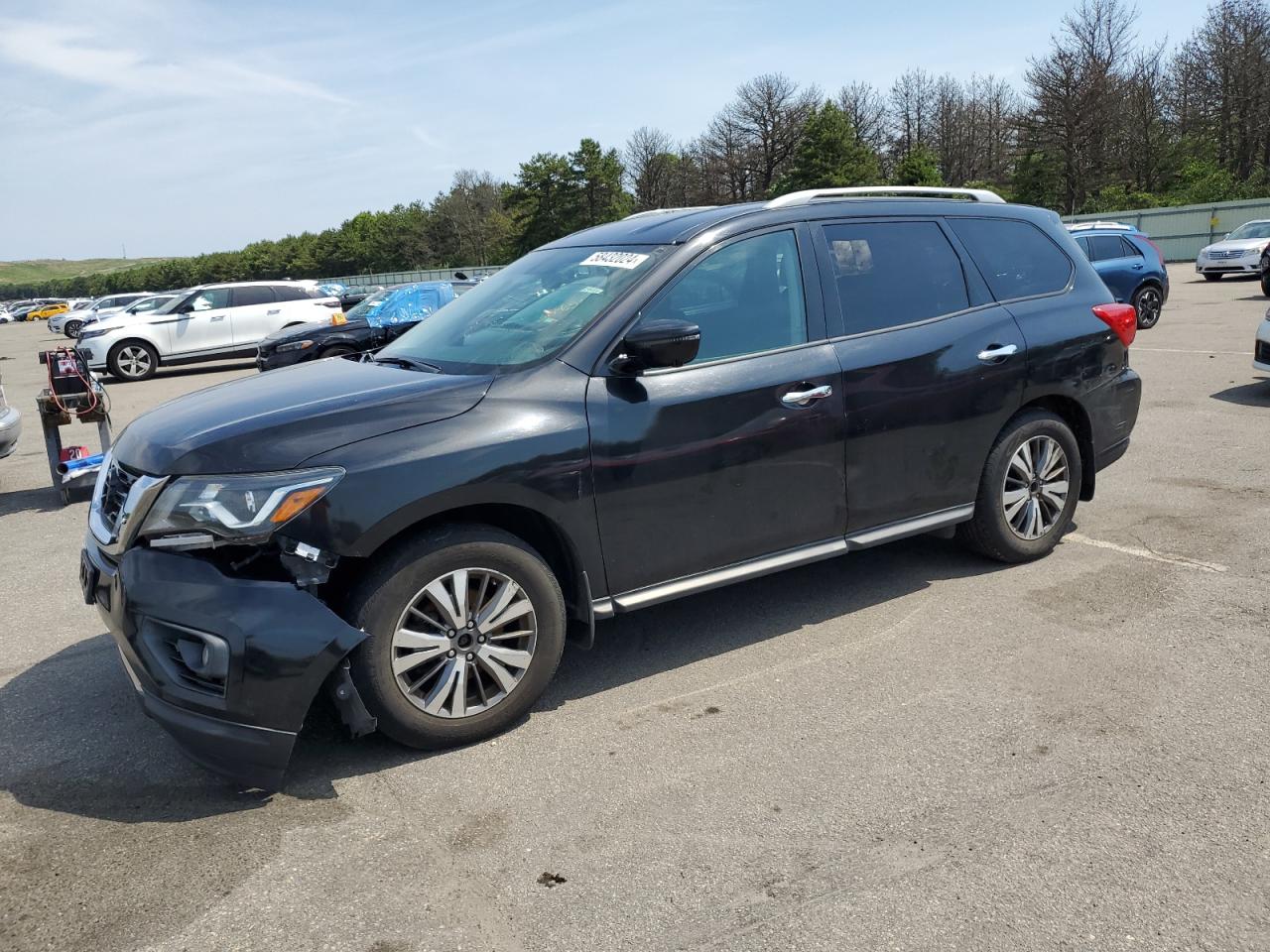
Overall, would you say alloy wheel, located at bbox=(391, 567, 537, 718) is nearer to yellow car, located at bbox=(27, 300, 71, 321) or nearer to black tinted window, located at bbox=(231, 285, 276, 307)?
black tinted window, located at bbox=(231, 285, 276, 307)

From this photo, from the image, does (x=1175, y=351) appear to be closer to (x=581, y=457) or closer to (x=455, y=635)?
(x=581, y=457)

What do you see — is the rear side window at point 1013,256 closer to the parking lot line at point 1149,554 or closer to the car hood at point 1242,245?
the parking lot line at point 1149,554

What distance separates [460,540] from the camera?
3402 millimetres

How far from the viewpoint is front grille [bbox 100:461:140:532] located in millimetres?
3434

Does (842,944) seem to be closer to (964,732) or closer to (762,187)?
(964,732)

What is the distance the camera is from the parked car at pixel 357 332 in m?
15.8

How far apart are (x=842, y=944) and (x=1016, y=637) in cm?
221

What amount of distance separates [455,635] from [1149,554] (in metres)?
Answer: 3.86

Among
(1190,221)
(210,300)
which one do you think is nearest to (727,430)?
(210,300)

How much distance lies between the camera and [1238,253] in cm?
2644

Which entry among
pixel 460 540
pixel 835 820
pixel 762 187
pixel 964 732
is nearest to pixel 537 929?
pixel 835 820

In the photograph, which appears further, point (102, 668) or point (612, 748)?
point (102, 668)

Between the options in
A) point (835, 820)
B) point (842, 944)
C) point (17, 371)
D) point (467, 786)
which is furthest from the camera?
point (17, 371)

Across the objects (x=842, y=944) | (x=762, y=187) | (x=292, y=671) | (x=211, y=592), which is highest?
(x=762, y=187)
